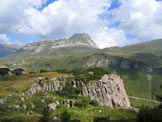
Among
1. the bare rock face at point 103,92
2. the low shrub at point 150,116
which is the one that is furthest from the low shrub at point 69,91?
the low shrub at point 150,116

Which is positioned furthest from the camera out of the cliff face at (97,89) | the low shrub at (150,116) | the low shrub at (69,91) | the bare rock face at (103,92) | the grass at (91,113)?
the bare rock face at (103,92)

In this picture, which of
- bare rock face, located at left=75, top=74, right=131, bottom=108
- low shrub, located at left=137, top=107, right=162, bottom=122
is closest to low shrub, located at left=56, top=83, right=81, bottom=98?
bare rock face, located at left=75, top=74, right=131, bottom=108

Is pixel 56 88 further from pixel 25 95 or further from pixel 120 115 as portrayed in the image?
pixel 120 115

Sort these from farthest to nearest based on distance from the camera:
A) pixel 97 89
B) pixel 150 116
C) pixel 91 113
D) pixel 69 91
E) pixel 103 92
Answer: pixel 103 92
pixel 97 89
pixel 69 91
pixel 91 113
pixel 150 116

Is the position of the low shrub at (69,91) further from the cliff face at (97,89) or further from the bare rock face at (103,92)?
the bare rock face at (103,92)

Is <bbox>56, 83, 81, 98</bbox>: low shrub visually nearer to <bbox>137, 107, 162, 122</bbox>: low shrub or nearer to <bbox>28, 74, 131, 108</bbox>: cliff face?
<bbox>28, 74, 131, 108</bbox>: cliff face

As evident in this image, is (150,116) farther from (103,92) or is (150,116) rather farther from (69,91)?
(103,92)

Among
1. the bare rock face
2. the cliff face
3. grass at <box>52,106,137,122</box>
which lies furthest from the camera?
the bare rock face

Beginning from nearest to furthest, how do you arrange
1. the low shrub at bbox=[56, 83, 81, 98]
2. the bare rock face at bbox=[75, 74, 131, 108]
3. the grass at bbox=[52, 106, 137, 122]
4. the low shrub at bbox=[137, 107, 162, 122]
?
the low shrub at bbox=[137, 107, 162, 122] < the grass at bbox=[52, 106, 137, 122] < the low shrub at bbox=[56, 83, 81, 98] < the bare rock face at bbox=[75, 74, 131, 108]

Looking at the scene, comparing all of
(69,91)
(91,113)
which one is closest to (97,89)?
(69,91)

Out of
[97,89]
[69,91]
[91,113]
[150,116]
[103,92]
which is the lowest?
[91,113]

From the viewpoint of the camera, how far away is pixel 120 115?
93375 mm

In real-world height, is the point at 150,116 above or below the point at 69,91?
below

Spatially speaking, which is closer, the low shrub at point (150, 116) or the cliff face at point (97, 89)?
the low shrub at point (150, 116)
